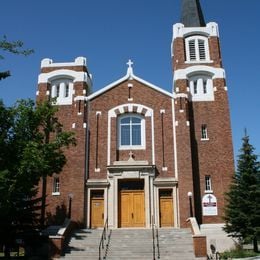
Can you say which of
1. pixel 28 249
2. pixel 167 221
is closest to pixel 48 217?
pixel 28 249

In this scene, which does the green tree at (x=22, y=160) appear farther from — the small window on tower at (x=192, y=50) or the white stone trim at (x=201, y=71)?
the small window on tower at (x=192, y=50)

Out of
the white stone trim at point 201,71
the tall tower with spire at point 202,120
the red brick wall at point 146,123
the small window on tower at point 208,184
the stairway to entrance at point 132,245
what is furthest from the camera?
the white stone trim at point 201,71

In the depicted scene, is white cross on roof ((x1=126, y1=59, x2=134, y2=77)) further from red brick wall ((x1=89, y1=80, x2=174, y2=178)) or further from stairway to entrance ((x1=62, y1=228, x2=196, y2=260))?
stairway to entrance ((x1=62, y1=228, x2=196, y2=260))

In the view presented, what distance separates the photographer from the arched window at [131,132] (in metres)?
25.7

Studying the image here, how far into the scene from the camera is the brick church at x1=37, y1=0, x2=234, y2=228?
24.1 meters

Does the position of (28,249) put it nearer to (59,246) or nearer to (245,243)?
(59,246)

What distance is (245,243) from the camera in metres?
21.9

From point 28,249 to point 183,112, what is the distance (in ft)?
38.8

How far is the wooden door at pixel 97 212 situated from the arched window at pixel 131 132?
11.4 ft

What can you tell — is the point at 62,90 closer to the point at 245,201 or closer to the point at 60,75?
the point at 60,75

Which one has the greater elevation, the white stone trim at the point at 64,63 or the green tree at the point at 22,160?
the white stone trim at the point at 64,63

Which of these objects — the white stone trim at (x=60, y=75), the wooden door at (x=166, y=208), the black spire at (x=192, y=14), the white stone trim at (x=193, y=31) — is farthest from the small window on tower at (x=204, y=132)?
the white stone trim at (x=60, y=75)

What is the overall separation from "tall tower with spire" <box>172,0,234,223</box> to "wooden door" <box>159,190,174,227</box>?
952mm

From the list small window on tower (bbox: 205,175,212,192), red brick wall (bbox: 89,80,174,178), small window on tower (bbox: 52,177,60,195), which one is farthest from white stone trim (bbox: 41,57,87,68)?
small window on tower (bbox: 205,175,212,192)
